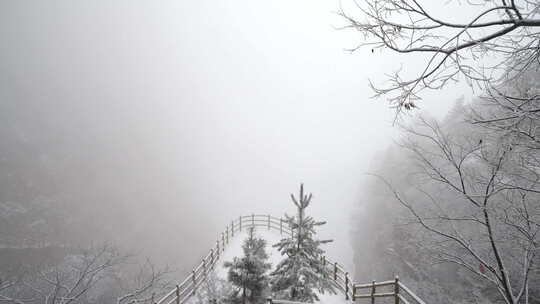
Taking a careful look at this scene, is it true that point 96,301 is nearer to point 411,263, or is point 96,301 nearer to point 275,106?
point 411,263

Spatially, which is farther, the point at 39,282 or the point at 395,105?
the point at 39,282

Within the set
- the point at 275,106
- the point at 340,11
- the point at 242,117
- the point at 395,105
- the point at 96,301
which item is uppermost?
the point at 275,106

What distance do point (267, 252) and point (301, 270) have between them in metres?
5.51

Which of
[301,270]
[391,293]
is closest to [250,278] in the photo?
[301,270]

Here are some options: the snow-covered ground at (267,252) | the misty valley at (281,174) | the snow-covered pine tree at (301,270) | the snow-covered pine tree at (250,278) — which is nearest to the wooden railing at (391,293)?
the misty valley at (281,174)

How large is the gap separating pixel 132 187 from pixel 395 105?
167 feet

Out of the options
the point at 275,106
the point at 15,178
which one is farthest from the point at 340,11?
the point at 275,106

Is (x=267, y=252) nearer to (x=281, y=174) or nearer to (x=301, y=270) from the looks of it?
(x=301, y=270)

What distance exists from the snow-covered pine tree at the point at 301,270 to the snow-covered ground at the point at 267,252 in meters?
1.44

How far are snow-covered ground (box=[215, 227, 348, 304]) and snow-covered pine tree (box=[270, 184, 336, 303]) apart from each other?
1.44 meters

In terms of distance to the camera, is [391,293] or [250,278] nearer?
[391,293]

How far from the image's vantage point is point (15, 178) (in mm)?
33125

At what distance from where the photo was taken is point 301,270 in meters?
5.71

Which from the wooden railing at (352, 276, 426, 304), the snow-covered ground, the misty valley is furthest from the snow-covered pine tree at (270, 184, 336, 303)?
the snow-covered ground
